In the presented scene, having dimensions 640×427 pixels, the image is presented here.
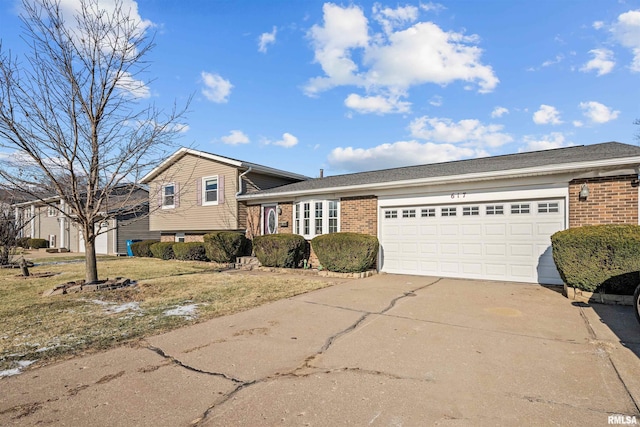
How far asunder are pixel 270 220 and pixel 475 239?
8192 millimetres

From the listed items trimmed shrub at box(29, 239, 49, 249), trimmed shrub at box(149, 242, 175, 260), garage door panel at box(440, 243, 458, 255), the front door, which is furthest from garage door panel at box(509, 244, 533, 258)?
trimmed shrub at box(29, 239, 49, 249)

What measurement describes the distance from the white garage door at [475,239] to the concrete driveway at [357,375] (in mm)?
2749

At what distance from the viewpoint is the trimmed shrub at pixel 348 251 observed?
33.4ft

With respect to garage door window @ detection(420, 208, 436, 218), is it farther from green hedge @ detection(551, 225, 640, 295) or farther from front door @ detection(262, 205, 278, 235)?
front door @ detection(262, 205, 278, 235)

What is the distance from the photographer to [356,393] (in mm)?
3143

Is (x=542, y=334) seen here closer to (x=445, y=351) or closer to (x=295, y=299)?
(x=445, y=351)

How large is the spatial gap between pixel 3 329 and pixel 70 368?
2.61m

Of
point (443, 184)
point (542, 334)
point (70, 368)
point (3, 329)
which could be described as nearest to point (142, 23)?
point (3, 329)

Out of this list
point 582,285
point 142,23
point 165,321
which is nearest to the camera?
point 165,321

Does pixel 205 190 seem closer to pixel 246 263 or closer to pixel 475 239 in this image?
pixel 246 263

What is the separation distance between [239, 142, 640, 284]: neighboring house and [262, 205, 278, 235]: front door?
2.41 meters

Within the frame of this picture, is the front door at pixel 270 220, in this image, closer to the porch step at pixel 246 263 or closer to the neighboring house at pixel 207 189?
the neighboring house at pixel 207 189

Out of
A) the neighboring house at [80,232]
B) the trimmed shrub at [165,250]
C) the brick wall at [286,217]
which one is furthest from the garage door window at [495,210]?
the trimmed shrub at [165,250]

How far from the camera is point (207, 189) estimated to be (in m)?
16.4
